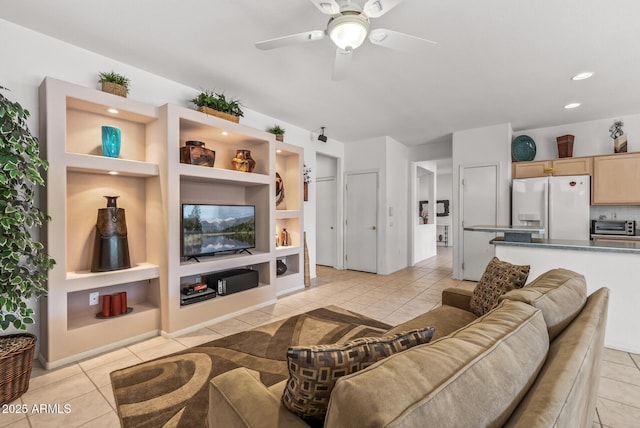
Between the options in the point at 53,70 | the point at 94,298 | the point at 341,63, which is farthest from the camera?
the point at 94,298

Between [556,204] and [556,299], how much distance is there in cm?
401

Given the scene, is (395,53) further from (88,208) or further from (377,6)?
(88,208)

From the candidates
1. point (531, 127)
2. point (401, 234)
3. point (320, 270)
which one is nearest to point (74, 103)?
point (320, 270)

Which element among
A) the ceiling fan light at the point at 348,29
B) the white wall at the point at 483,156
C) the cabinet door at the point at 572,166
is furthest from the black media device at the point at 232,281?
the cabinet door at the point at 572,166

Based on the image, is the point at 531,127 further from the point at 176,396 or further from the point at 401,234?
the point at 176,396

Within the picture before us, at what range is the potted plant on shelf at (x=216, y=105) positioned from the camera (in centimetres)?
317

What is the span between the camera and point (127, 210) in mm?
2938

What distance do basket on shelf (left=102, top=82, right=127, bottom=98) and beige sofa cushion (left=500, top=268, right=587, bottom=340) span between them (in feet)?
10.8

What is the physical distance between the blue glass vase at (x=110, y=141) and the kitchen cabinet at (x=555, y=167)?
5.52 meters

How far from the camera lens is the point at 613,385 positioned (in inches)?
80.1

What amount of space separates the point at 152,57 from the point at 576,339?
3.57 meters

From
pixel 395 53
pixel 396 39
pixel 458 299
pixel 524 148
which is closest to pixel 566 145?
pixel 524 148

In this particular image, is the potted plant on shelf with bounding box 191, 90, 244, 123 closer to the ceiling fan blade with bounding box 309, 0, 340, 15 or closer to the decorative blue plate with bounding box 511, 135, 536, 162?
the ceiling fan blade with bounding box 309, 0, 340, 15

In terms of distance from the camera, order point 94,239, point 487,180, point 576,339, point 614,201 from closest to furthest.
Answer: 1. point 576,339
2. point 94,239
3. point 614,201
4. point 487,180
